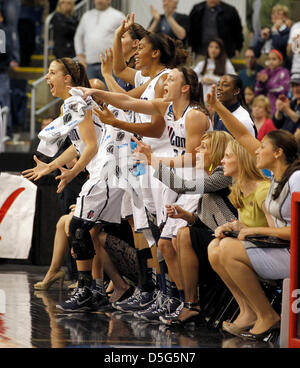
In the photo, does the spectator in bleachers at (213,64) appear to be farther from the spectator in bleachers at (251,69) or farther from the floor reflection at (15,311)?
the floor reflection at (15,311)

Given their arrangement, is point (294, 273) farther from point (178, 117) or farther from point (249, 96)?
point (249, 96)

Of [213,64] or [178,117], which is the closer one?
[178,117]

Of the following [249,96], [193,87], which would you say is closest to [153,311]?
[193,87]

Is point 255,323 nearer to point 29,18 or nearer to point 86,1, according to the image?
point 86,1

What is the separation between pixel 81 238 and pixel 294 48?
5470mm

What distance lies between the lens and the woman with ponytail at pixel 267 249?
623cm

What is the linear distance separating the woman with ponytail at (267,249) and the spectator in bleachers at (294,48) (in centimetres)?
549

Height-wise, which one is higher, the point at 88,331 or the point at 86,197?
the point at 86,197

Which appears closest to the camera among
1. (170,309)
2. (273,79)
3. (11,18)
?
(170,309)

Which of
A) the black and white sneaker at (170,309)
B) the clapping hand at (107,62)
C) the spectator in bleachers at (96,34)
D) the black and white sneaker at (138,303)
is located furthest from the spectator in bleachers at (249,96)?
the black and white sneaker at (170,309)

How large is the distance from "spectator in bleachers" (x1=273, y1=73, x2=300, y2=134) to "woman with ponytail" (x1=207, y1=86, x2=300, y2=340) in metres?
4.51

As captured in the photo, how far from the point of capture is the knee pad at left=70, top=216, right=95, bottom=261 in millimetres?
7574

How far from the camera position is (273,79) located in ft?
41.3
